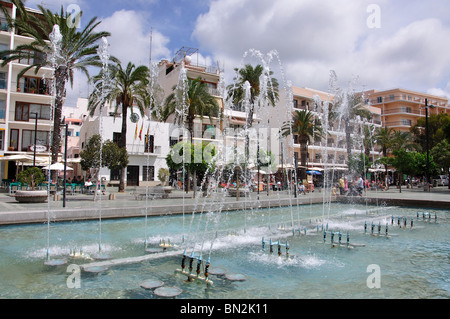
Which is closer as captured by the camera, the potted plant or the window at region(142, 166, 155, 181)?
the potted plant

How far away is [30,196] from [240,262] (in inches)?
506

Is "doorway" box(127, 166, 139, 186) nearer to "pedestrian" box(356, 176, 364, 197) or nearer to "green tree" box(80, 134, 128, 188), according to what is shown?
"green tree" box(80, 134, 128, 188)

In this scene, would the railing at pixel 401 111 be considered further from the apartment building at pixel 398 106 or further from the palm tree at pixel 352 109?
the palm tree at pixel 352 109

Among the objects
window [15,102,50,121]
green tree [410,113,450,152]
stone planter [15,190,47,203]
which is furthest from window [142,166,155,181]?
green tree [410,113,450,152]

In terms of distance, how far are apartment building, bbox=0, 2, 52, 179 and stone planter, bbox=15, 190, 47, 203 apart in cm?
1584

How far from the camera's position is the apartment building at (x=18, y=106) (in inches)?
1217

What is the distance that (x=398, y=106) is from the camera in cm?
6906

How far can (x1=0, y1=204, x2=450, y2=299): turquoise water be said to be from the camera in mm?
5289

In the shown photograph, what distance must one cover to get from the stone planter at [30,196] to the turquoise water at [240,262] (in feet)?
18.7

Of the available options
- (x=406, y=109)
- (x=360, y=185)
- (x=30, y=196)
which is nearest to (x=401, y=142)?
(x=406, y=109)

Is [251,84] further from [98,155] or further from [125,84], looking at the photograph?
[98,155]
